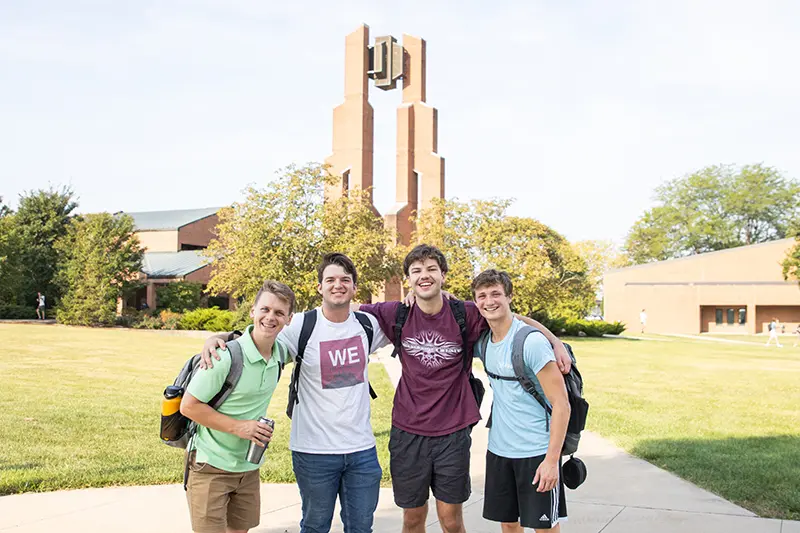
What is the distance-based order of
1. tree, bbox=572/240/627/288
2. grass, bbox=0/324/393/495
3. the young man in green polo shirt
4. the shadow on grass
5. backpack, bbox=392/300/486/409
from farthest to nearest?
1. tree, bbox=572/240/627/288
2. grass, bbox=0/324/393/495
3. the shadow on grass
4. backpack, bbox=392/300/486/409
5. the young man in green polo shirt

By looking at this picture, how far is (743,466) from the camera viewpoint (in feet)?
24.1

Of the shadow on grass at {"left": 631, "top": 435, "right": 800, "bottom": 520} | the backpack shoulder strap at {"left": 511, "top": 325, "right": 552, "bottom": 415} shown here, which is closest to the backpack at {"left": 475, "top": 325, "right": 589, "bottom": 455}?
the backpack shoulder strap at {"left": 511, "top": 325, "right": 552, "bottom": 415}

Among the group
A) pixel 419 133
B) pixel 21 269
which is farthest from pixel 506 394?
pixel 21 269

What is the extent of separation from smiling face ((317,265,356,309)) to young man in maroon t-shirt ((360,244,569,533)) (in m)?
0.40

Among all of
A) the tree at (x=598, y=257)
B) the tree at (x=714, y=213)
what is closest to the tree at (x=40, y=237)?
the tree at (x=598, y=257)

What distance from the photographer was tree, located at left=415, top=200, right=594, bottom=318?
3180 centimetres

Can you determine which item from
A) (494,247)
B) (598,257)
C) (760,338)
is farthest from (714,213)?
(494,247)

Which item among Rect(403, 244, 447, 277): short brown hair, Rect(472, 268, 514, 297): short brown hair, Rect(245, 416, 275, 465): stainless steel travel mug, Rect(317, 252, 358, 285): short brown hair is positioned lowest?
Rect(245, 416, 275, 465): stainless steel travel mug

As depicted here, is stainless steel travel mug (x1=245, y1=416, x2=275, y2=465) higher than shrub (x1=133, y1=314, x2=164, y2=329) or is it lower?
higher

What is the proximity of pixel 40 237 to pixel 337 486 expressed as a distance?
1750 inches

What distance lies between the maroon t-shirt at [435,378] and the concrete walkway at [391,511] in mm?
1578

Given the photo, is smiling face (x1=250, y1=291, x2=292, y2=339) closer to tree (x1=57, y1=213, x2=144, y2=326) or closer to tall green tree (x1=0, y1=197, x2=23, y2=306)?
tree (x1=57, y1=213, x2=144, y2=326)

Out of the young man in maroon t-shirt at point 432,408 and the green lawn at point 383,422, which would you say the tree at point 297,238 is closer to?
the green lawn at point 383,422

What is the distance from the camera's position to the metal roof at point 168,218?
47.1 meters
